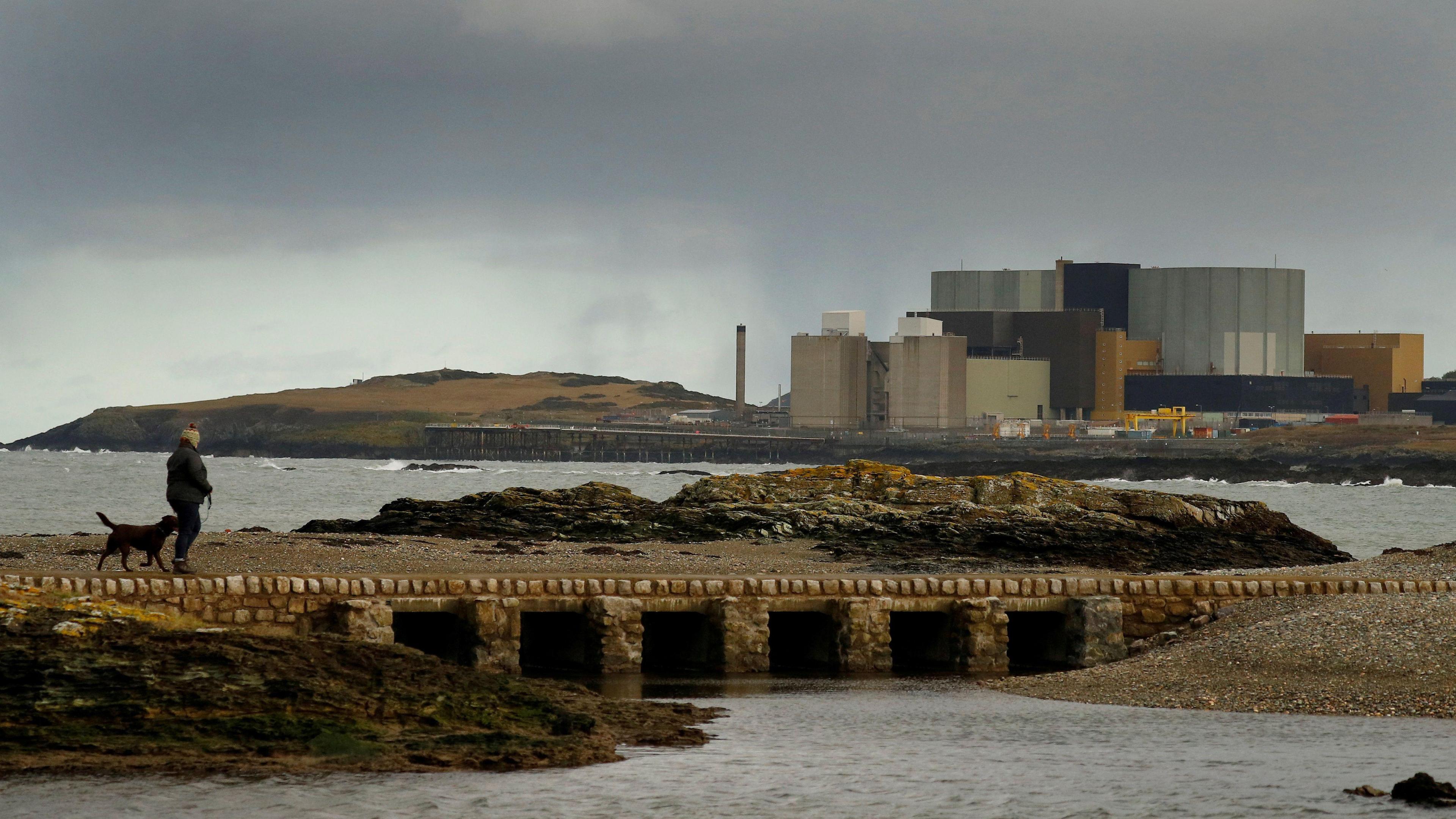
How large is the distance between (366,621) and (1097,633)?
10594mm

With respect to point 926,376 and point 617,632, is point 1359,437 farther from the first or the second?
point 617,632

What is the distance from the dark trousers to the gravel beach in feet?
35.2

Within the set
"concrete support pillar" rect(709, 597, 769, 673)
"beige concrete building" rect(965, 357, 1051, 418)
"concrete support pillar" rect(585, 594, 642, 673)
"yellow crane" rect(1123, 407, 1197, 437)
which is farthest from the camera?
"beige concrete building" rect(965, 357, 1051, 418)

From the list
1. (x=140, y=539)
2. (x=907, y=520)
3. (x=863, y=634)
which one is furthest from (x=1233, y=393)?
(x=140, y=539)

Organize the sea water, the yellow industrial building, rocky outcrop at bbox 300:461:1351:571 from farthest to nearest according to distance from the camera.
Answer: the yellow industrial building, the sea water, rocky outcrop at bbox 300:461:1351:571

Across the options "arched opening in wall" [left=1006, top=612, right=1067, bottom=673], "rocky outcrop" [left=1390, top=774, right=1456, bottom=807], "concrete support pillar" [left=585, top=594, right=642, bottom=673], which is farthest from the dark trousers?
"rocky outcrop" [left=1390, top=774, right=1456, bottom=807]

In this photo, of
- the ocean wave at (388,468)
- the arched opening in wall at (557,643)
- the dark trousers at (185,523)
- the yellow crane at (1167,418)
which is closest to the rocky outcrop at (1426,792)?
the arched opening in wall at (557,643)

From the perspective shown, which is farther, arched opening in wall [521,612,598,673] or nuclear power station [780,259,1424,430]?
nuclear power station [780,259,1424,430]

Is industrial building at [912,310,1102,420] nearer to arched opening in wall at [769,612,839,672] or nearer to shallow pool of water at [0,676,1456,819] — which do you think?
arched opening in wall at [769,612,839,672]

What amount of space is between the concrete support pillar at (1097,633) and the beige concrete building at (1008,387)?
151m

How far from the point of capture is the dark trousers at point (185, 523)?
917 inches

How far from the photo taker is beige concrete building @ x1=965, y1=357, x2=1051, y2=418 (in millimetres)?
179125

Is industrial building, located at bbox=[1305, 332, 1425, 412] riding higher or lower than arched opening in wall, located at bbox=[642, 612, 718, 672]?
higher

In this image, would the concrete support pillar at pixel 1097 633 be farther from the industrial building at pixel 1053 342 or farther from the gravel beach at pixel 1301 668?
the industrial building at pixel 1053 342
